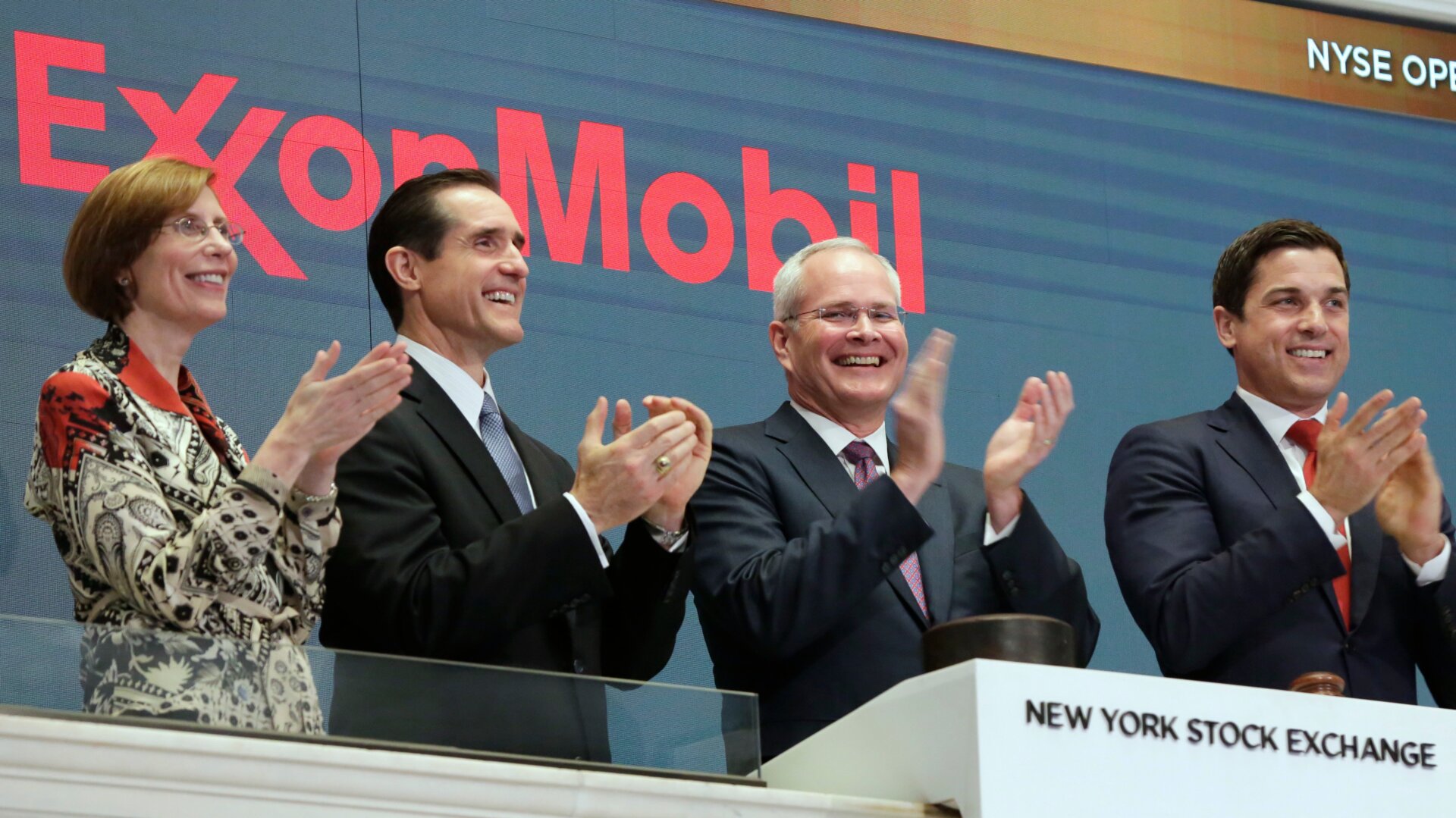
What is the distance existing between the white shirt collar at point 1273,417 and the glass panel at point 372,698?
1323 millimetres

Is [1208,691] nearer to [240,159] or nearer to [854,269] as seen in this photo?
[854,269]

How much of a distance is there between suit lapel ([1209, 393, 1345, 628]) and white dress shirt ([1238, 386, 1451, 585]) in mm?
13

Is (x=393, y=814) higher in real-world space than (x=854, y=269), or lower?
lower

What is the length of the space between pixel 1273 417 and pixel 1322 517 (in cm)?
45

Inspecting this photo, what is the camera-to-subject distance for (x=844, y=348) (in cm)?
333

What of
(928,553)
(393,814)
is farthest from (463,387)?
(393,814)

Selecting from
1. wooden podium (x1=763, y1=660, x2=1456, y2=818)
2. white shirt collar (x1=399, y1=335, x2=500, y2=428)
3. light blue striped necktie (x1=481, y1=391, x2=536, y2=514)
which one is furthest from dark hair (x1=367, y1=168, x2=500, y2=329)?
wooden podium (x1=763, y1=660, x2=1456, y2=818)

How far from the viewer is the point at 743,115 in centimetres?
473

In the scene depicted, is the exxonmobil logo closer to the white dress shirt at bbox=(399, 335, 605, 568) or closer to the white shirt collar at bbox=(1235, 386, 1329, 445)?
the white dress shirt at bbox=(399, 335, 605, 568)

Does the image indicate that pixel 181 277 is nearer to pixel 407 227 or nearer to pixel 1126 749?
pixel 407 227

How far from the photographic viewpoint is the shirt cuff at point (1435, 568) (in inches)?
121

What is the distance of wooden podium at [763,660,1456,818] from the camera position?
2.27 m

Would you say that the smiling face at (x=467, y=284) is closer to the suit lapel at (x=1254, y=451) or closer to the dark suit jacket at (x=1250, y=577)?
the dark suit jacket at (x=1250, y=577)

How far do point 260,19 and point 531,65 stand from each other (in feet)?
2.03
